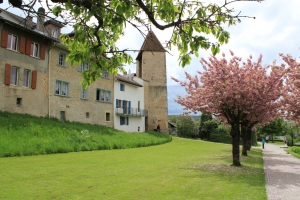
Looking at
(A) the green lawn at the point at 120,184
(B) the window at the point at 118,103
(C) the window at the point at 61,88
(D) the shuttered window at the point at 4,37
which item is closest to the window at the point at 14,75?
(D) the shuttered window at the point at 4,37

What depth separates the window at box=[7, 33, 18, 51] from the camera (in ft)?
79.4

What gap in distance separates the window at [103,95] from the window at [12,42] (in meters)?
13.0

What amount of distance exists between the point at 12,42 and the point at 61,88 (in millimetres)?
7401

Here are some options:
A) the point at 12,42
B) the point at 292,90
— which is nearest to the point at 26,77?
the point at 12,42

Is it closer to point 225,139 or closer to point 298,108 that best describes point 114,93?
point 298,108

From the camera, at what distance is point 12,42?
24.6 metres

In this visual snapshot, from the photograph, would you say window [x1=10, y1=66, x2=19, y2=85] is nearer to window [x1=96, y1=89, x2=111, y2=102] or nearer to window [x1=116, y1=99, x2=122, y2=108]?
window [x1=96, y1=89, x2=111, y2=102]

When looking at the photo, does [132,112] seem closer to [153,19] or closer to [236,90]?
[236,90]

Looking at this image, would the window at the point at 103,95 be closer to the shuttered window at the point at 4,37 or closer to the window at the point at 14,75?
the window at the point at 14,75

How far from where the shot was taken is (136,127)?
148 ft

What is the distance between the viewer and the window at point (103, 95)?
36406 mm

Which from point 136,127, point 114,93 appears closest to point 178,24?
point 114,93

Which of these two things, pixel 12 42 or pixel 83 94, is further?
pixel 83 94

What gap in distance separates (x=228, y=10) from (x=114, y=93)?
3558 centimetres
